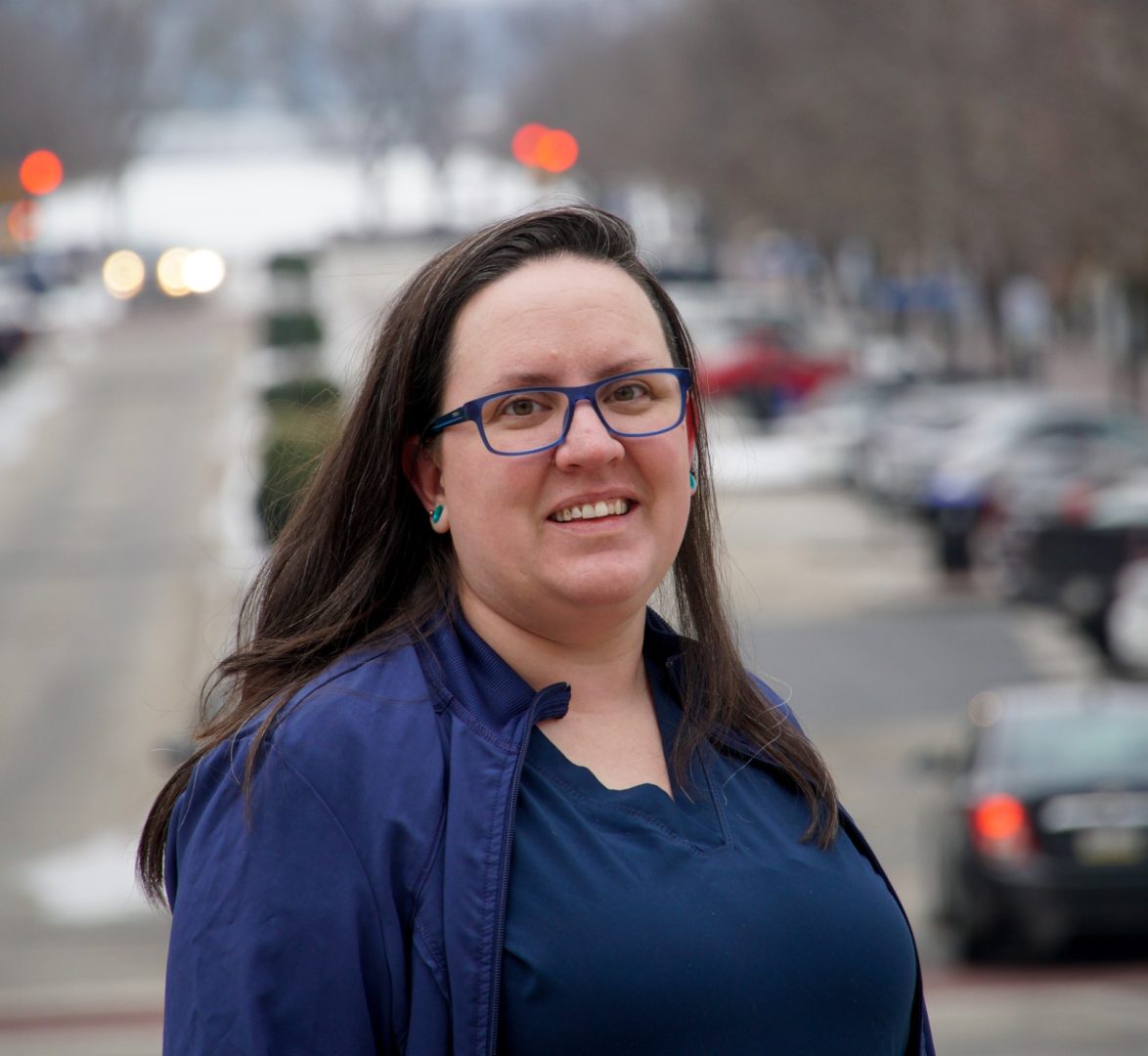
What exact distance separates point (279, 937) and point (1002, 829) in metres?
9.73

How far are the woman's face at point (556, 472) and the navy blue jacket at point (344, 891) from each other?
0.24 metres

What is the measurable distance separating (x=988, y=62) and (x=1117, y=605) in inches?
828

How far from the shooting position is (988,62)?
38281 mm

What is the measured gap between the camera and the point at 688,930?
235 centimetres

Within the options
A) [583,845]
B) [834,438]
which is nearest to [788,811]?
[583,845]

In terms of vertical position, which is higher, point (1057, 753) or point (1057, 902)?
point (1057, 753)

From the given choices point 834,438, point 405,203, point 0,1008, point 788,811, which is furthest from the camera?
point 405,203

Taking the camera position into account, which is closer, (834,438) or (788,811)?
(788,811)

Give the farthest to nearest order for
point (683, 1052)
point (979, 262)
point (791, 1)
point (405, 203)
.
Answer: point (405, 203) < point (791, 1) < point (979, 262) < point (683, 1052)

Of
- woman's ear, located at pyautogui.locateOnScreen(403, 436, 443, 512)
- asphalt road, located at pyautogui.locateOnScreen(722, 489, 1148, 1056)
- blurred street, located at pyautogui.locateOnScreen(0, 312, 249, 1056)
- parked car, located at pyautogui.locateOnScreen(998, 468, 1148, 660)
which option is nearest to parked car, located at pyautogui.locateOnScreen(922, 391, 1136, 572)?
asphalt road, located at pyautogui.locateOnScreen(722, 489, 1148, 1056)

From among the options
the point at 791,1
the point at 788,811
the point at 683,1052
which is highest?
the point at 791,1

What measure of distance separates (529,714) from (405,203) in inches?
5583

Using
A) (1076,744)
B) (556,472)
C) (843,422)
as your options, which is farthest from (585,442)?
(843,422)

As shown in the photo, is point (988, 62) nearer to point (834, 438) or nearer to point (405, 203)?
point (834, 438)
